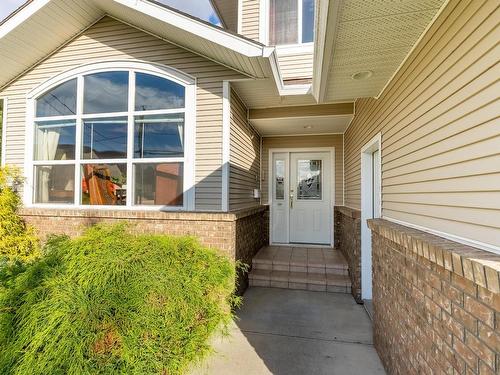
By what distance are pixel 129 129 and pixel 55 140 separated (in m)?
1.63

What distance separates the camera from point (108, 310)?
6.72 ft

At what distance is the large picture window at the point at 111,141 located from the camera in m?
4.34

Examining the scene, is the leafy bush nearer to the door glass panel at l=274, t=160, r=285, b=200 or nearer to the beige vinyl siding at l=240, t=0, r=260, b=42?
the door glass panel at l=274, t=160, r=285, b=200

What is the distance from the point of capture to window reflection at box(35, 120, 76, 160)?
4840 millimetres

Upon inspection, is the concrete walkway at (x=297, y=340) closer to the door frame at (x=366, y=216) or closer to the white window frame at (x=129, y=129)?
the door frame at (x=366, y=216)

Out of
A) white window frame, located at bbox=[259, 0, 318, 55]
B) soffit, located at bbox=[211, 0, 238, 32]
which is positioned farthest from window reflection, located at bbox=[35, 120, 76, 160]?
soffit, located at bbox=[211, 0, 238, 32]

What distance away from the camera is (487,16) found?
1.46 metres

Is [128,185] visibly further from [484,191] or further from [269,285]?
[484,191]

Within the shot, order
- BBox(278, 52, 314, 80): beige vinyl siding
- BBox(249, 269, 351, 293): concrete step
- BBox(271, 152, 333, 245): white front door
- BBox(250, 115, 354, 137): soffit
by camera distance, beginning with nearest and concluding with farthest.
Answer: BBox(249, 269, 351, 293): concrete step < BBox(250, 115, 354, 137): soffit < BBox(278, 52, 314, 80): beige vinyl siding < BBox(271, 152, 333, 245): white front door

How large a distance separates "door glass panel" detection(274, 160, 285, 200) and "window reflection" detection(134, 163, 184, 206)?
3.08 meters

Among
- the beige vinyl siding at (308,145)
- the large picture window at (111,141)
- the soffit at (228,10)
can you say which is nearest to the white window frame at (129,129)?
the large picture window at (111,141)

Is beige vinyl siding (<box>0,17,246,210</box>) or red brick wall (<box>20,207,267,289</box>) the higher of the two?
beige vinyl siding (<box>0,17,246,210</box>)

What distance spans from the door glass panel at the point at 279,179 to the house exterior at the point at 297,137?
50 millimetres

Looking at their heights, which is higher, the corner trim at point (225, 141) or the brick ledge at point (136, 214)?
the corner trim at point (225, 141)
